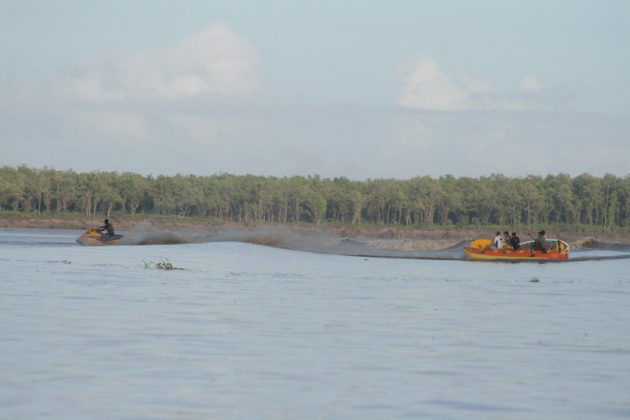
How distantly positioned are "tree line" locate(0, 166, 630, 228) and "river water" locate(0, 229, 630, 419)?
11836 centimetres

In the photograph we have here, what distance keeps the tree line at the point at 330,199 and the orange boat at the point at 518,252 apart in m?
92.0

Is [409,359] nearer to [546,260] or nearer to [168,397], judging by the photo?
[168,397]

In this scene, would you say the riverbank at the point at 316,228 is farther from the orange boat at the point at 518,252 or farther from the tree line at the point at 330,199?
the orange boat at the point at 518,252

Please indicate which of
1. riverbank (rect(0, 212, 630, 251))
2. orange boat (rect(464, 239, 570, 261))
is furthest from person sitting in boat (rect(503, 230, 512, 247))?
riverbank (rect(0, 212, 630, 251))

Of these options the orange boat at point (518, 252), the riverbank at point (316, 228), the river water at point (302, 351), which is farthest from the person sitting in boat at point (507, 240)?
the riverbank at point (316, 228)

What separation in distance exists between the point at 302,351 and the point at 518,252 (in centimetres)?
3618

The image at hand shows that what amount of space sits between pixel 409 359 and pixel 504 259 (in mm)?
36174

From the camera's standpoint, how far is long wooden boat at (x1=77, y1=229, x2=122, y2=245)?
5709 cm

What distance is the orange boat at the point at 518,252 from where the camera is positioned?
4878 centimetres

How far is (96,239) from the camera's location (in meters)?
57.3

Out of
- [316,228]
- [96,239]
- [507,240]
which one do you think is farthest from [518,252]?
[316,228]

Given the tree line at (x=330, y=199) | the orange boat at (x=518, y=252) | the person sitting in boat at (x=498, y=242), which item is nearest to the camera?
the orange boat at (x=518, y=252)

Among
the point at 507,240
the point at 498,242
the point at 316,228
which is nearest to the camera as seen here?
the point at 498,242

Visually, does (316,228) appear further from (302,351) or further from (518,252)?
(302,351)
